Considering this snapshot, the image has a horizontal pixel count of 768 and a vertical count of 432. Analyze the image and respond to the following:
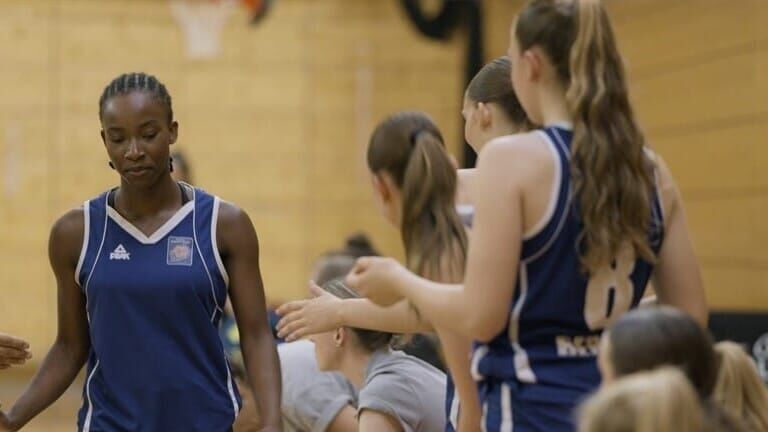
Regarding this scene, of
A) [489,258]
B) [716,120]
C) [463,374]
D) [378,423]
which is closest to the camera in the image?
[489,258]

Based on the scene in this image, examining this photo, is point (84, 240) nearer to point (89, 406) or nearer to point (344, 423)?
point (89, 406)

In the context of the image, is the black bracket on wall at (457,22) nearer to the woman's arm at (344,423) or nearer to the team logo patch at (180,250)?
the woman's arm at (344,423)

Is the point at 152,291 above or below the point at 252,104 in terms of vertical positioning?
below

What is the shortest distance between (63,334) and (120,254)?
1.05ft

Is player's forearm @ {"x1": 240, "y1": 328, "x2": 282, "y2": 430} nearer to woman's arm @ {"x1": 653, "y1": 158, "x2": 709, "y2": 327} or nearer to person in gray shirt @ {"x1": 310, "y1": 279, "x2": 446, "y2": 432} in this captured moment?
person in gray shirt @ {"x1": 310, "y1": 279, "x2": 446, "y2": 432}

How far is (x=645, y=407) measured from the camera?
7.09 ft

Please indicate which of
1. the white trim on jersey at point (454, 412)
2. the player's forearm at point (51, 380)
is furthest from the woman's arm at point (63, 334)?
the white trim on jersey at point (454, 412)

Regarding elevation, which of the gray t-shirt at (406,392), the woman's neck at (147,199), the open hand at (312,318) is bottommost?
the gray t-shirt at (406,392)

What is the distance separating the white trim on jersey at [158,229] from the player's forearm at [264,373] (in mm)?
351

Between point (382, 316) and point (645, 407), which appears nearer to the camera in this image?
point (645, 407)

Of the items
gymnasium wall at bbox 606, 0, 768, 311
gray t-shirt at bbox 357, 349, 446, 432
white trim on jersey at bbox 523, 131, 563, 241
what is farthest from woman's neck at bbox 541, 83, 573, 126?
gymnasium wall at bbox 606, 0, 768, 311

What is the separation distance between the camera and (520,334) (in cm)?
260

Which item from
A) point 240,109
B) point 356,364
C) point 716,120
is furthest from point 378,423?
point 240,109

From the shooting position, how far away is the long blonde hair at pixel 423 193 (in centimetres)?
267
